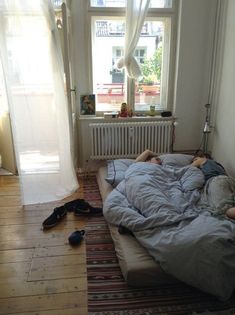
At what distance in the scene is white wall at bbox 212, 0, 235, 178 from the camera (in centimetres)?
277

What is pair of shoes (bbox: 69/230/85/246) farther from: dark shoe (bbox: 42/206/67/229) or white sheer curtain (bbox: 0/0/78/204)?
white sheer curtain (bbox: 0/0/78/204)

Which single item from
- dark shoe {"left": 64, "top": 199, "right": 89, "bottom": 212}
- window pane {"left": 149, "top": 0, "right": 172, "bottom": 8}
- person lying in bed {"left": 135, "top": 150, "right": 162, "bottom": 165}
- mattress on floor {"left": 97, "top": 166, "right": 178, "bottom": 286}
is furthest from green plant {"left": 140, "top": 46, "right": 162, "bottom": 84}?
mattress on floor {"left": 97, "top": 166, "right": 178, "bottom": 286}

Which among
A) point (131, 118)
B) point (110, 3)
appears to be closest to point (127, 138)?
point (131, 118)

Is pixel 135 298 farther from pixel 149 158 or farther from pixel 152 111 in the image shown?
pixel 152 111

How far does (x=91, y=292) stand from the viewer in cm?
170

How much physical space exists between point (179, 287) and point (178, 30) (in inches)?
102

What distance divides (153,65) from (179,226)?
2152 millimetres

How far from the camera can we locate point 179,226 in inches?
70.6

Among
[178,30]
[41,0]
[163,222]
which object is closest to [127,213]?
[163,222]

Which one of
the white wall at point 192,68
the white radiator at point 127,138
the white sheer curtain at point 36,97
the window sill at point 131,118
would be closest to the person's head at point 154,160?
the white radiator at point 127,138

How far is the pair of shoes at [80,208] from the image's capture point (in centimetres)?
255

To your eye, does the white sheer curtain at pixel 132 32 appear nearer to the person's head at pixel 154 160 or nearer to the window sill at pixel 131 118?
the window sill at pixel 131 118

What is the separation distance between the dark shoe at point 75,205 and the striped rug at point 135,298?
0.68 meters

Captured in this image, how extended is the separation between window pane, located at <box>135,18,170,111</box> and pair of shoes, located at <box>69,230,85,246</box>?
177 centimetres
